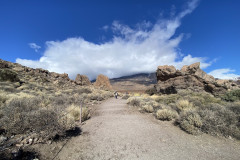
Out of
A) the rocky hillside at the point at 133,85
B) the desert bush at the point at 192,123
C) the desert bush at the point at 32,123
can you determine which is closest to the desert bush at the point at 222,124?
the desert bush at the point at 192,123

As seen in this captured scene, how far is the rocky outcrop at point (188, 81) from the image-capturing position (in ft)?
42.9

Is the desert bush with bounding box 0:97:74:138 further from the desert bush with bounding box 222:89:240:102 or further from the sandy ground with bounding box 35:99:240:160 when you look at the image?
the desert bush with bounding box 222:89:240:102

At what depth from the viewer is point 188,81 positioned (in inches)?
574

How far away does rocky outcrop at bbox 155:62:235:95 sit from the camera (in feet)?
42.9

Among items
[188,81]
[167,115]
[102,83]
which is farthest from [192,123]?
[102,83]

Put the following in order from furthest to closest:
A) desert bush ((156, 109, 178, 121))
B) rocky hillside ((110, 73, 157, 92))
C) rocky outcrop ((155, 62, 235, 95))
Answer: rocky hillside ((110, 73, 157, 92)) < rocky outcrop ((155, 62, 235, 95)) < desert bush ((156, 109, 178, 121))

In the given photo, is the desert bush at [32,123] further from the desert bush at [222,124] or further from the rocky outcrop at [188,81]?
the rocky outcrop at [188,81]

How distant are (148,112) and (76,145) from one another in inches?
246

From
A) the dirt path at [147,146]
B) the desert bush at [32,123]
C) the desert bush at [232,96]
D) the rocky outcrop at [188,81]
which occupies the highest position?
the rocky outcrop at [188,81]

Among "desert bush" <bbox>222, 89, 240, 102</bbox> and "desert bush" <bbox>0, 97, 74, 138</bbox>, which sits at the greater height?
"desert bush" <bbox>222, 89, 240, 102</bbox>

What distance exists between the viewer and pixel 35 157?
10.2ft

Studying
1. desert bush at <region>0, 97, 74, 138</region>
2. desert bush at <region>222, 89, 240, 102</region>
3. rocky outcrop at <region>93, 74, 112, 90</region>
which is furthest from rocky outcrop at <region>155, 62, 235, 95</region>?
rocky outcrop at <region>93, 74, 112, 90</region>

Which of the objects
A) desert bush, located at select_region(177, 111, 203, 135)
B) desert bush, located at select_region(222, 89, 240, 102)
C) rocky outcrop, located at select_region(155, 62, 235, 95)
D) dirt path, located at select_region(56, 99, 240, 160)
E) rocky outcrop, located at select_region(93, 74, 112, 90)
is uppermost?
rocky outcrop, located at select_region(93, 74, 112, 90)

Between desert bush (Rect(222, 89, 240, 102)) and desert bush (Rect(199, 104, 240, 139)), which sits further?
desert bush (Rect(222, 89, 240, 102))
